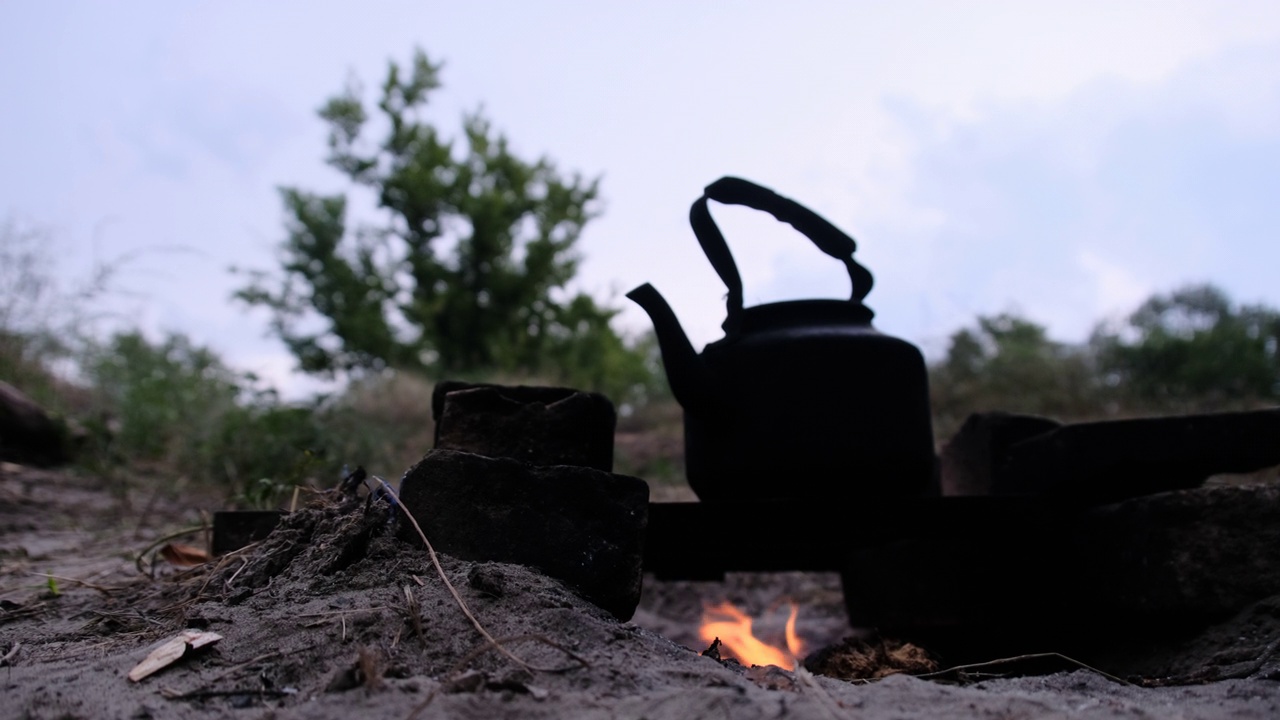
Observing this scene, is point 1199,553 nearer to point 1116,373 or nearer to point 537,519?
point 537,519

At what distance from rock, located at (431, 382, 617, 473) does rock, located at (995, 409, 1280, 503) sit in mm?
1170

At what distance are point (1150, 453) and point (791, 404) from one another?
0.88m

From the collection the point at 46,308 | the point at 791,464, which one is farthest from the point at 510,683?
the point at 46,308

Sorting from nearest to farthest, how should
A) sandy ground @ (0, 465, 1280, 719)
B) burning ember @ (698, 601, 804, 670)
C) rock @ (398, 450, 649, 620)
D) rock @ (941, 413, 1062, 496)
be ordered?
sandy ground @ (0, 465, 1280, 719)
rock @ (398, 450, 649, 620)
burning ember @ (698, 601, 804, 670)
rock @ (941, 413, 1062, 496)

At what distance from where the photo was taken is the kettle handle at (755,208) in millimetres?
2160

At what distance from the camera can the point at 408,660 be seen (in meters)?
1.26

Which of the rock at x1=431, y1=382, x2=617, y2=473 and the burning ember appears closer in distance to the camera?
the rock at x1=431, y1=382, x2=617, y2=473

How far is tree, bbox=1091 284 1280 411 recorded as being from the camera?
7.07m

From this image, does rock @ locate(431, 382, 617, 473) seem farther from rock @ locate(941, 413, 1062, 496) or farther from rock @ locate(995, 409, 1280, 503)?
rock @ locate(941, 413, 1062, 496)

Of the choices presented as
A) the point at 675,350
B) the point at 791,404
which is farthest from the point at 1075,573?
the point at 675,350

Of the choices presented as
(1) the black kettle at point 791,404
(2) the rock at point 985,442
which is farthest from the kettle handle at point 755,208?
(2) the rock at point 985,442

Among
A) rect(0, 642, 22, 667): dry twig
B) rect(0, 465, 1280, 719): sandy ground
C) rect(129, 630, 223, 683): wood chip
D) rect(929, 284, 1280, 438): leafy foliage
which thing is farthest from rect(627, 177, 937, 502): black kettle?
rect(929, 284, 1280, 438): leafy foliage

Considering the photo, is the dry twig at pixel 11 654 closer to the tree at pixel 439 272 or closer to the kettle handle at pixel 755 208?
the kettle handle at pixel 755 208

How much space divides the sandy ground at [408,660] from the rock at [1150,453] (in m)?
0.38
